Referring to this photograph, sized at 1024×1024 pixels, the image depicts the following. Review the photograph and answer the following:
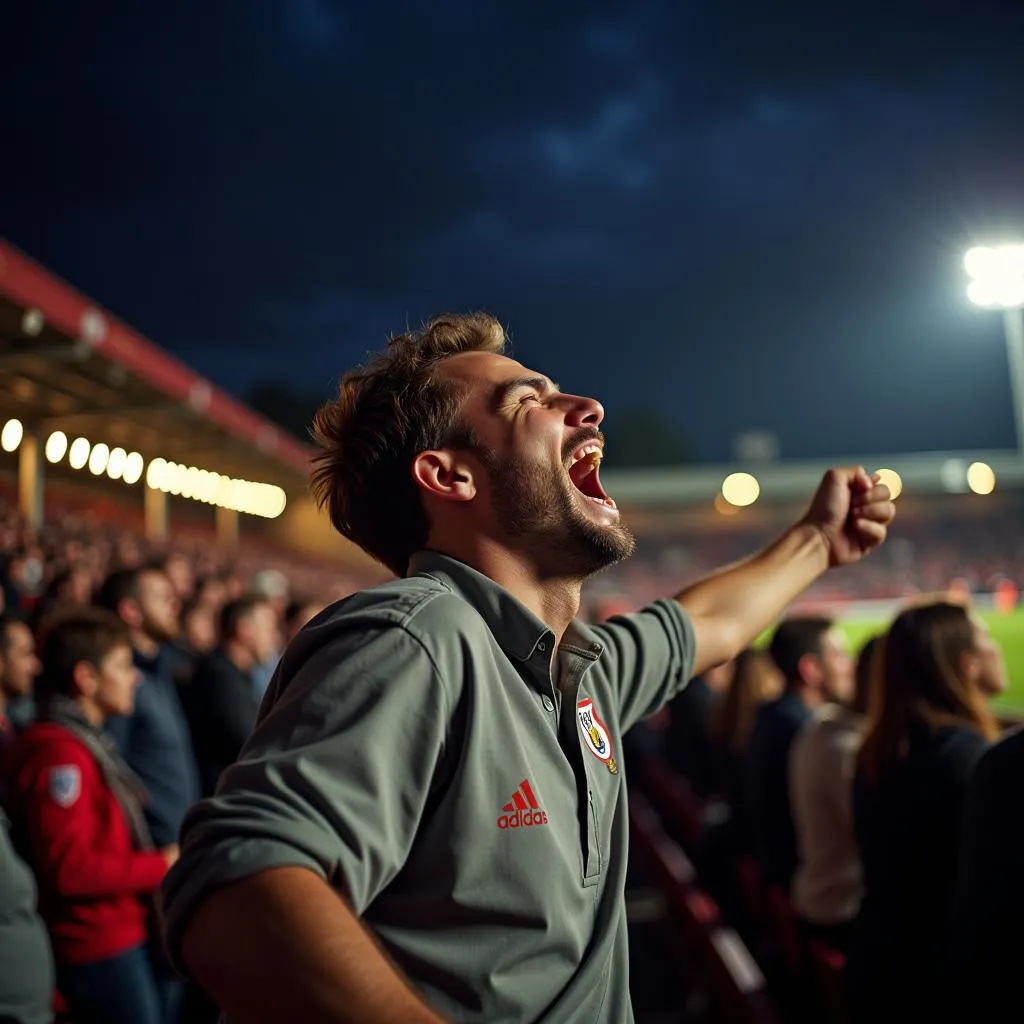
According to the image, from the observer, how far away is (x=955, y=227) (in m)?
97.6

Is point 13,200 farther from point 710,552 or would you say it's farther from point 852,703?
point 852,703

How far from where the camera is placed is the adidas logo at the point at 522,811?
1312 millimetres

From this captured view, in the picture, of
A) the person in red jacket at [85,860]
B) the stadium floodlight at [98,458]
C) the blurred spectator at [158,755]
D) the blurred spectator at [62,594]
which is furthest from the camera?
the stadium floodlight at [98,458]

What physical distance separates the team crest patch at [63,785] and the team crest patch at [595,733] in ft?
7.64

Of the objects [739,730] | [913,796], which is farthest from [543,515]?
[739,730]

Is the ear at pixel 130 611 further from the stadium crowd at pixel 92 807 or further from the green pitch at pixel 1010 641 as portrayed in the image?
the green pitch at pixel 1010 641

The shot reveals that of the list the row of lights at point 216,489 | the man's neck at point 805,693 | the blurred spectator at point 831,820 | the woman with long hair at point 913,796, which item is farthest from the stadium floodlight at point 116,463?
the woman with long hair at point 913,796

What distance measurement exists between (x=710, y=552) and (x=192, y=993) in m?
44.3

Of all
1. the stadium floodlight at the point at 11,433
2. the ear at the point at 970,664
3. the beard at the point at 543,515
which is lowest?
the ear at the point at 970,664

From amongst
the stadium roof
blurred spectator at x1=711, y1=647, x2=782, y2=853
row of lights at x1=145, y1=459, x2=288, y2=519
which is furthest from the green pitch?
row of lights at x1=145, y1=459, x2=288, y2=519

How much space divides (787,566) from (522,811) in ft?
4.24

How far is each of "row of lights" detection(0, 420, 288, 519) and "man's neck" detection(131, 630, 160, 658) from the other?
1116 cm

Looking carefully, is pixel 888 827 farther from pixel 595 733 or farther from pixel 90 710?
pixel 90 710

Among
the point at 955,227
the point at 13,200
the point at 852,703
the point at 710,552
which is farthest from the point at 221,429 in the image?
the point at 955,227
